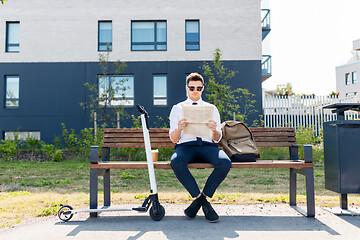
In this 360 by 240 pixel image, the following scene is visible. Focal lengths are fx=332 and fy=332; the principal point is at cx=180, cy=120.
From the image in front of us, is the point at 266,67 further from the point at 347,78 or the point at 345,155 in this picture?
the point at 347,78

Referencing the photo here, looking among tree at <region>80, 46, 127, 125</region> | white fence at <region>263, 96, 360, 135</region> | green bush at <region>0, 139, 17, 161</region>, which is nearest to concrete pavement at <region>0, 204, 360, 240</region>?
green bush at <region>0, 139, 17, 161</region>

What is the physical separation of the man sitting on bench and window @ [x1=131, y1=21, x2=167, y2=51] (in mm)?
12779

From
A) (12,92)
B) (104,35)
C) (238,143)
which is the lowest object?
(238,143)

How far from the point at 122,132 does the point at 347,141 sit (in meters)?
2.80

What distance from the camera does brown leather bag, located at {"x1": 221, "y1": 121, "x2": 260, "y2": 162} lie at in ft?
13.0

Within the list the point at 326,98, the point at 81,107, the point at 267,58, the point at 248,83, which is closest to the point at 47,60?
the point at 81,107

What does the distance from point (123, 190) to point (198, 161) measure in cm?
222

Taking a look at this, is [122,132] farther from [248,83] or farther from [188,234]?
[248,83]

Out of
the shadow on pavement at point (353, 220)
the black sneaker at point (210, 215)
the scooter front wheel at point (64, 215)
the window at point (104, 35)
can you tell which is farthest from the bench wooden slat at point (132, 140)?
the window at point (104, 35)

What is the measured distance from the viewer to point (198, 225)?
3.45m

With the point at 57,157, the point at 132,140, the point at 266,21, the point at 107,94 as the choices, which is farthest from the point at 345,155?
the point at 266,21

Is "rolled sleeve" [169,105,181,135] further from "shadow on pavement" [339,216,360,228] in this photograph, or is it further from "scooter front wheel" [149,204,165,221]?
"shadow on pavement" [339,216,360,228]

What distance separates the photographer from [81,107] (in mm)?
15891

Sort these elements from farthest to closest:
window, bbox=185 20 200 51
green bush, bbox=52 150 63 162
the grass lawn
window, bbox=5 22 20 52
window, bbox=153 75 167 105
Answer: window, bbox=5 22 20 52 < window, bbox=185 20 200 51 < window, bbox=153 75 167 105 < green bush, bbox=52 150 63 162 < the grass lawn
